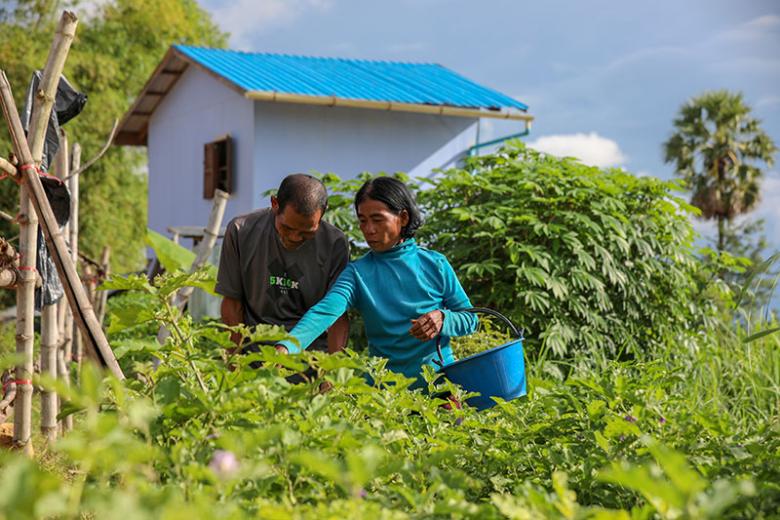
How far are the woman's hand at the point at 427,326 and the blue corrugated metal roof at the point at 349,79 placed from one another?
1098 centimetres

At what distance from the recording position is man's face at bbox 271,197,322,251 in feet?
11.3

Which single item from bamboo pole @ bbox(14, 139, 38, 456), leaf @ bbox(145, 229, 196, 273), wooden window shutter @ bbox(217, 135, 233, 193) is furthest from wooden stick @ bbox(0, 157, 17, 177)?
wooden window shutter @ bbox(217, 135, 233, 193)

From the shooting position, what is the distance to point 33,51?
20281mm

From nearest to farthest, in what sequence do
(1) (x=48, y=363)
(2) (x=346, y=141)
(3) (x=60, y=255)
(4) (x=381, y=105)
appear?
(3) (x=60, y=255) < (1) (x=48, y=363) < (4) (x=381, y=105) < (2) (x=346, y=141)

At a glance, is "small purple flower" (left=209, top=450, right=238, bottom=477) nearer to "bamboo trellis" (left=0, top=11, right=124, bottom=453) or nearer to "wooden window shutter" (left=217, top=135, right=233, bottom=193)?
"bamboo trellis" (left=0, top=11, right=124, bottom=453)

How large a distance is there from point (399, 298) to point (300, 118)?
477 inches

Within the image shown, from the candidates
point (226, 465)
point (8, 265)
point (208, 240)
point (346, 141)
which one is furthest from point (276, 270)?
point (346, 141)

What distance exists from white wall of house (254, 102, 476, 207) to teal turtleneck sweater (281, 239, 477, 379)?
461 inches

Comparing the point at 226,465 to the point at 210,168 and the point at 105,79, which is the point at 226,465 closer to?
the point at 210,168

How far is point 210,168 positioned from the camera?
52.8 ft

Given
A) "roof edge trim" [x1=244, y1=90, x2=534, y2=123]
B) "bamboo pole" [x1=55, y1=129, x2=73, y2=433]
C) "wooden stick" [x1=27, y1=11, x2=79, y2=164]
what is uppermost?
"roof edge trim" [x1=244, y1=90, x2=534, y2=123]

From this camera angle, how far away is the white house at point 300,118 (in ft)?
48.4

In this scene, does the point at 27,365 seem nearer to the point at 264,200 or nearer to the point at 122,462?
the point at 122,462

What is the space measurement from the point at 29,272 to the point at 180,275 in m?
2.38
